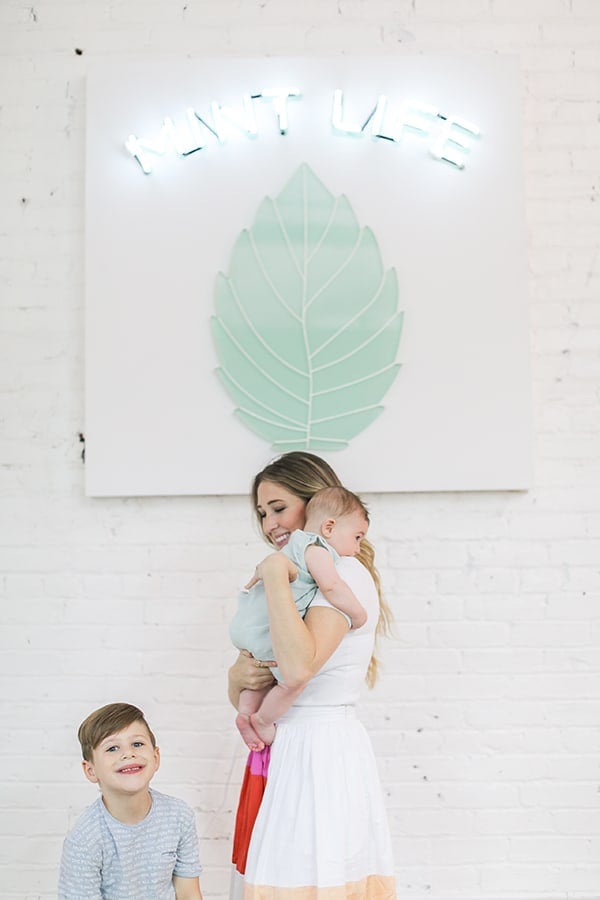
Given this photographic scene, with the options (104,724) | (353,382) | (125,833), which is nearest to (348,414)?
(353,382)

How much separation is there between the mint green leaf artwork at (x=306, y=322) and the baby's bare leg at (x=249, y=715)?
0.84 metres

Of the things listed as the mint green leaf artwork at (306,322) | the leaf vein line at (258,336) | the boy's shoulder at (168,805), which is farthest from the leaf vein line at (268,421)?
the boy's shoulder at (168,805)

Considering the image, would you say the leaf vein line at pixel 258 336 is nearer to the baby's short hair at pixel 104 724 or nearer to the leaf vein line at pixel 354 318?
the leaf vein line at pixel 354 318

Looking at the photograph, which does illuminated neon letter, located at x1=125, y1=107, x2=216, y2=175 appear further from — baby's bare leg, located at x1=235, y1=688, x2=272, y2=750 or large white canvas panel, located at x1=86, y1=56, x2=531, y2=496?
baby's bare leg, located at x1=235, y1=688, x2=272, y2=750

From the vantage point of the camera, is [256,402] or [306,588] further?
[256,402]

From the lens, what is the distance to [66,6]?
9.40 ft

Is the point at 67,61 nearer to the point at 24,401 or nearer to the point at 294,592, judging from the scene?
the point at 24,401

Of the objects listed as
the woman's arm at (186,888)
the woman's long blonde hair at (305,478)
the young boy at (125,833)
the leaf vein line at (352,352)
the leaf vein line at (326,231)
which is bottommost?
the woman's arm at (186,888)

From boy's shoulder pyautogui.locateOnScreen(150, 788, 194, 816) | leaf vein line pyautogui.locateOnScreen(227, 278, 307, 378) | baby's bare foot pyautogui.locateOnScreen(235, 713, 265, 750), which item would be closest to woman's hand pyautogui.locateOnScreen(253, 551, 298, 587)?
baby's bare foot pyautogui.locateOnScreen(235, 713, 265, 750)

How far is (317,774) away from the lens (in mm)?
1887

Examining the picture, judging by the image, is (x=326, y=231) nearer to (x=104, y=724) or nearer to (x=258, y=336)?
(x=258, y=336)

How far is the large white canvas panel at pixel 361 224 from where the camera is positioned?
2697mm

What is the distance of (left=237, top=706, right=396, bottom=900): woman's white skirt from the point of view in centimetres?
184

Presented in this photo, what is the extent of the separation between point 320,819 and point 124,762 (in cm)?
43
